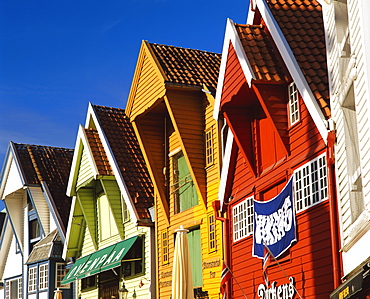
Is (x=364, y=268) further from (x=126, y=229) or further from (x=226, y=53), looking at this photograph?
(x=126, y=229)

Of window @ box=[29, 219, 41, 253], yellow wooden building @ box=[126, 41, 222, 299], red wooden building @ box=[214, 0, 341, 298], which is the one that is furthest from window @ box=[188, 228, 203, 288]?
window @ box=[29, 219, 41, 253]

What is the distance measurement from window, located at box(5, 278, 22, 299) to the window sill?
89.5ft

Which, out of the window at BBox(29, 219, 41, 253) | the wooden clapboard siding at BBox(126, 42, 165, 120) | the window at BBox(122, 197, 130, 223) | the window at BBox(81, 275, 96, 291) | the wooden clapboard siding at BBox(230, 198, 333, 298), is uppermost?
the wooden clapboard siding at BBox(126, 42, 165, 120)

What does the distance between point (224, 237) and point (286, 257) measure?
3743 mm

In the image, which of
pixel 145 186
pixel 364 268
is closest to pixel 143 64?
pixel 145 186

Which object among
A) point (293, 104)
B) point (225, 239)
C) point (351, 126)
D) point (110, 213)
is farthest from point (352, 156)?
point (110, 213)

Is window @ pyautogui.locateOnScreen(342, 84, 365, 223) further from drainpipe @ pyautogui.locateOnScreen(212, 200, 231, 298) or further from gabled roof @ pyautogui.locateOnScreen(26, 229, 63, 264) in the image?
gabled roof @ pyautogui.locateOnScreen(26, 229, 63, 264)

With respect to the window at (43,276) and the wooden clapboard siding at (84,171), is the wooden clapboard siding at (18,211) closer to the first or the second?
the window at (43,276)

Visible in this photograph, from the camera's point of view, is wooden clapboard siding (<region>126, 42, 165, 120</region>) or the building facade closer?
wooden clapboard siding (<region>126, 42, 165, 120</region>)

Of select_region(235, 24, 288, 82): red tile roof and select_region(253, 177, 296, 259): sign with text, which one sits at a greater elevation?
select_region(235, 24, 288, 82): red tile roof

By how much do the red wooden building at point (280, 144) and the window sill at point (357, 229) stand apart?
1.03 m

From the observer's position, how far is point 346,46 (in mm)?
11969

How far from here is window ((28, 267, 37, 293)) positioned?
1321 inches

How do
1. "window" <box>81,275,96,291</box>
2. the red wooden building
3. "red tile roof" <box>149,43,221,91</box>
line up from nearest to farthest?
1. the red wooden building
2. "red tile roof" <box>149,43,221,91</box>
3. "window" <box>81,275,96,291</box>
